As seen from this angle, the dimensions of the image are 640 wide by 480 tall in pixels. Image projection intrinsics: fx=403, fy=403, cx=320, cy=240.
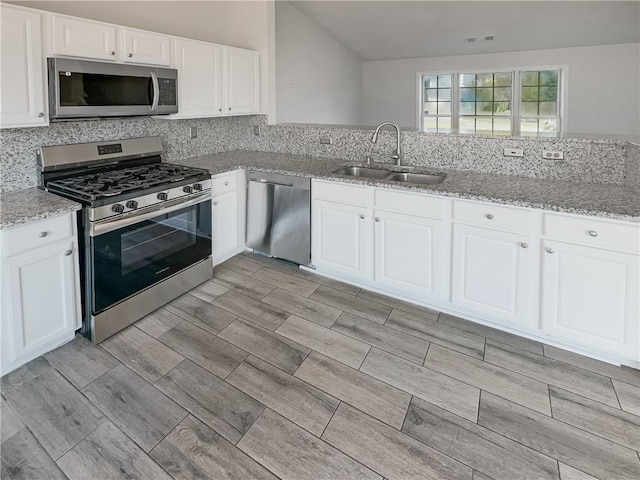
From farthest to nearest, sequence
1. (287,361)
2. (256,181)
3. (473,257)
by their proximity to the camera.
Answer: (256,181)
(473,257)
(287,361)

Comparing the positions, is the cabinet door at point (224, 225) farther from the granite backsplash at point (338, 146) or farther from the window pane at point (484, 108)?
the window pane at point (484, 108)

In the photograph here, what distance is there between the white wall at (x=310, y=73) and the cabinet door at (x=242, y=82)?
6.08 feet

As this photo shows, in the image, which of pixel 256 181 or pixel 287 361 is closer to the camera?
pixel 287 361

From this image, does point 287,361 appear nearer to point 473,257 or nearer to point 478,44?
point 473,257

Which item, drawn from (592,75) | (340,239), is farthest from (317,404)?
(592,75)

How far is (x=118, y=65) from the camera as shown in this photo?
2598 mm

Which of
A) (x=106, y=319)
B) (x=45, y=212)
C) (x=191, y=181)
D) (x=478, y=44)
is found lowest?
(x=106, y=319)

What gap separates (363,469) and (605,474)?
968 mm

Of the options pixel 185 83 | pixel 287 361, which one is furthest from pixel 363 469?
pixel 185 83

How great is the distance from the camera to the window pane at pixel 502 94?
26.1ft

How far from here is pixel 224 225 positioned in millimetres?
3502

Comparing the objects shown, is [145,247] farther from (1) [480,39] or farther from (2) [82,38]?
(1) [480,39]

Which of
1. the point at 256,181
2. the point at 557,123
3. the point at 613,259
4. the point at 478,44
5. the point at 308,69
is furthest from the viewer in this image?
the point at 557,123

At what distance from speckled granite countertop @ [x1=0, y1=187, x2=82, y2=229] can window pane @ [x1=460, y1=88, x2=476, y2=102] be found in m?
7.95
